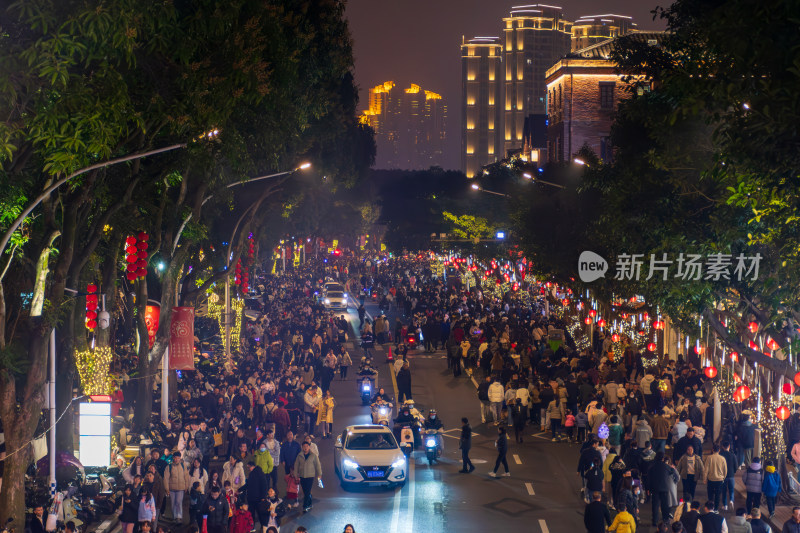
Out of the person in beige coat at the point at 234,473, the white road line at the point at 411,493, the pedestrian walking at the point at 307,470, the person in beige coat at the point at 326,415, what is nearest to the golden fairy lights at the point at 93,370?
the person in beige coat at the point at 234,473

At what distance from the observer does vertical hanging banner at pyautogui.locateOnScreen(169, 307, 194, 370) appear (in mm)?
29703

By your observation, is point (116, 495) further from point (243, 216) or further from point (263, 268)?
point (263, 268)

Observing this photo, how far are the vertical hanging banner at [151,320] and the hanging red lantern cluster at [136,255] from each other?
3502 mm

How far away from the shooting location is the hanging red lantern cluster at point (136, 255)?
24.9 metres

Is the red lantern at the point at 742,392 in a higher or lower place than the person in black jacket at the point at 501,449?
higher

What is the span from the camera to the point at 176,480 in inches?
786

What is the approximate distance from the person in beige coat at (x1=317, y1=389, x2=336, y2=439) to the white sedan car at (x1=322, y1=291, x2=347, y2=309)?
38.1 meters

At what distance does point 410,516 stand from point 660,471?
494cm

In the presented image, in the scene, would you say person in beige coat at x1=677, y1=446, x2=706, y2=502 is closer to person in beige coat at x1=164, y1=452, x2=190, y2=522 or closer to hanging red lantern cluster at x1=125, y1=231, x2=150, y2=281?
person in beige coat at x1=164, y1=452, x2=190, y2=522

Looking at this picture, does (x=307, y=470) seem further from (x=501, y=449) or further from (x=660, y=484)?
(x=660, y=484)

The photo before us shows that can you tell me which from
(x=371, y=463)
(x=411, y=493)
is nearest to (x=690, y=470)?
(x=411, y=493)

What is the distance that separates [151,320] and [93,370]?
4710mm

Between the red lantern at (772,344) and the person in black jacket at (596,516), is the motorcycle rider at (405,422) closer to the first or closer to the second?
the red lantern at (772,344)

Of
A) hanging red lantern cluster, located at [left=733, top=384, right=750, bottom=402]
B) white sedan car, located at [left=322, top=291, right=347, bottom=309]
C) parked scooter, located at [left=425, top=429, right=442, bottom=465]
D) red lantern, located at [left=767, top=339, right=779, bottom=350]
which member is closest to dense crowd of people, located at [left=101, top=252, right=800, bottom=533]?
hanging red lantern cluster, located at [left=733, top=384, right=750, bottom=402]
